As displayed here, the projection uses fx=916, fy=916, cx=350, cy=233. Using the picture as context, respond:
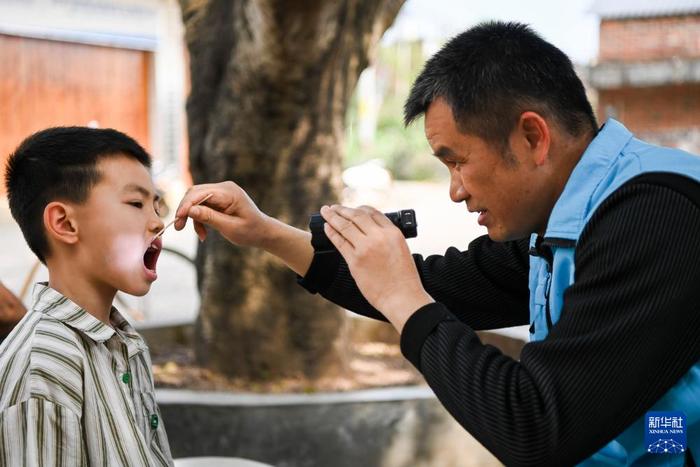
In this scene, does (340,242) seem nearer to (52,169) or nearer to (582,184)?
(582,184)

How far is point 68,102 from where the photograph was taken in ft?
51.5

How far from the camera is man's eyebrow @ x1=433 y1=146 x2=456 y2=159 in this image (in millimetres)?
1889

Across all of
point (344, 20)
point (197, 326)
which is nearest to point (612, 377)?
point (344, 20)

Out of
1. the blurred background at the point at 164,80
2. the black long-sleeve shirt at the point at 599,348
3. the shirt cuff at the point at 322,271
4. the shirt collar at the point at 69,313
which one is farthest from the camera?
the blurred background at the point at 164,80

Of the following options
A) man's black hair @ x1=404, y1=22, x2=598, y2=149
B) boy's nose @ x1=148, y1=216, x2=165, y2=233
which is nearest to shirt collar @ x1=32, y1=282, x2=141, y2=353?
boy's nose @ x1=148, y1=216, x2=165, y2=233

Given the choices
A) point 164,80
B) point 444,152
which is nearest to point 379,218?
point 444,152

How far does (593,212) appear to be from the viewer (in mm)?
1714

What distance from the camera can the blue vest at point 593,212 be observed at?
1.69 meters

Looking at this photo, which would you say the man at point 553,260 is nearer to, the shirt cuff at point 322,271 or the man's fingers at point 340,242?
the man's fingers at point 340,242

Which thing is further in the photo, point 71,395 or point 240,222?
point 240,222

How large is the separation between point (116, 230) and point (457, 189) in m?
0.79

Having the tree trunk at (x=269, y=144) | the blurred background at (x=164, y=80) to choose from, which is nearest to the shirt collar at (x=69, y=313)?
the tree trunk at (x=269, y=144)

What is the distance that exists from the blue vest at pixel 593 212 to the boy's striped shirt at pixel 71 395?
2.93 ft

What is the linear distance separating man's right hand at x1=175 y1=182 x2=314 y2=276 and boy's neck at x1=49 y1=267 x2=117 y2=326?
244 mm
